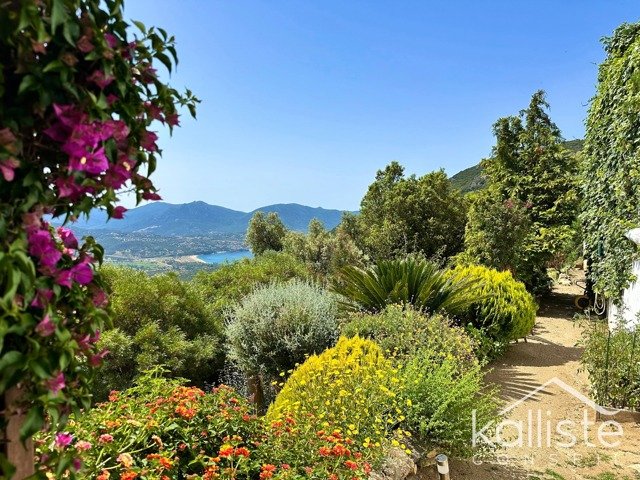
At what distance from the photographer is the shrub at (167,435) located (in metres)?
1.82

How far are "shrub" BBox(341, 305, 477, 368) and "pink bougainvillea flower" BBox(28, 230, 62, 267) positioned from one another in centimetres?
361

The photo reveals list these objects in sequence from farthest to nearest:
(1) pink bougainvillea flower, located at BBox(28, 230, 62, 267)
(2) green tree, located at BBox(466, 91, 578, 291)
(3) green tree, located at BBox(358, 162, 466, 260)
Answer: (3) green tree, located at BBox(358, 162, 466, 260) → (2) green tree, located at BBox(466, 91, 578, 291) → (1) pink bougainvillea flower, located at BBox(28, 230, 62, 267)

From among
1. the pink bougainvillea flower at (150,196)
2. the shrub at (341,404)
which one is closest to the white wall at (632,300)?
the shrub at (341,404)

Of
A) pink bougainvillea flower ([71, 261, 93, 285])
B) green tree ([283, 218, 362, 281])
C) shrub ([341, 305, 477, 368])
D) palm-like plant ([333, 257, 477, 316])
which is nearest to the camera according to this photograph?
pink bougainvillea flower ([71, 261, 93, 285])

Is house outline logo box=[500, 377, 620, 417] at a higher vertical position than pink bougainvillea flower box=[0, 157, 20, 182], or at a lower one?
lower

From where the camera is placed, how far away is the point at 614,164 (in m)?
7.16

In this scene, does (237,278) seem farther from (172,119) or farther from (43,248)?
(43,248)

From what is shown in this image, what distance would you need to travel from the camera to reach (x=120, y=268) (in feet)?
21.0

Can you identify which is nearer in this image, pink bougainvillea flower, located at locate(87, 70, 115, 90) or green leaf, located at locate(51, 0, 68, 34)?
green leaf, located at locate(51, 0, 68, 34)

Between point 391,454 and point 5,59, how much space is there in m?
2.87

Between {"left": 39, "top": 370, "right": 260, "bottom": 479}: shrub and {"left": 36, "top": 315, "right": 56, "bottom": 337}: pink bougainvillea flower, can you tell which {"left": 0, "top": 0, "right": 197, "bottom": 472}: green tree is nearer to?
{"left": 36, "top": 315, "right": 56, "bottom": 337}: pink bougainvillea flower

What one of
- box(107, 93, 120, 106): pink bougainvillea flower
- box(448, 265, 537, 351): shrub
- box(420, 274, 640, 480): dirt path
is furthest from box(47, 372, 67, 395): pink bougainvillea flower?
box(448, 265, 537, 351): shrub

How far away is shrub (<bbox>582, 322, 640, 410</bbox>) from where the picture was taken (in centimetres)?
407

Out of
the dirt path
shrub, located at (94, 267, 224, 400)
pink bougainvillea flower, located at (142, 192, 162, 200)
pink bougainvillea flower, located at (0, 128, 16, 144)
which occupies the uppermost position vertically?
pink bougainvillea flower, located at (0, 128, 16, 144)
